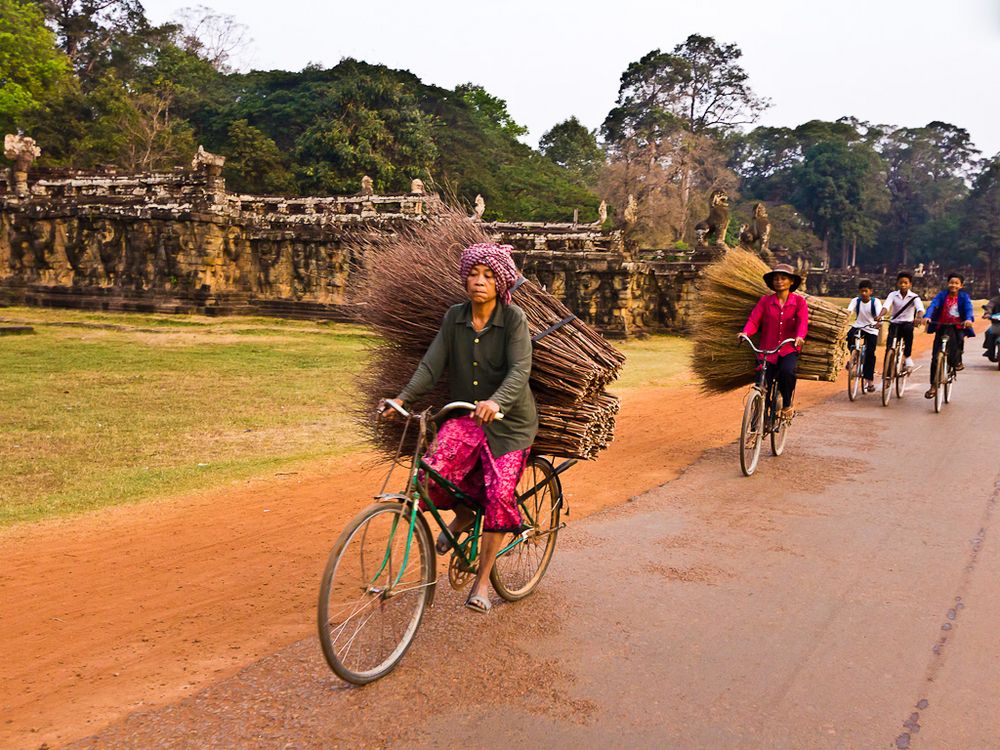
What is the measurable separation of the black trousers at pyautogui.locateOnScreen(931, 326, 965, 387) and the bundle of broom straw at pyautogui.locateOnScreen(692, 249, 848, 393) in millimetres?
2634

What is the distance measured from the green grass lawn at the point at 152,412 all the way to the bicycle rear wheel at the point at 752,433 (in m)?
3.36

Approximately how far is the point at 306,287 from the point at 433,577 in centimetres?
2210

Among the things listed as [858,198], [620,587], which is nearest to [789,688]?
[620,587]

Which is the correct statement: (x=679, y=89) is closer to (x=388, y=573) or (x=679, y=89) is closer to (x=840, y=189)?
(x=840, y=189)

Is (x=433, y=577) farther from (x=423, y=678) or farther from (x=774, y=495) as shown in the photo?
(x=774, y=495)

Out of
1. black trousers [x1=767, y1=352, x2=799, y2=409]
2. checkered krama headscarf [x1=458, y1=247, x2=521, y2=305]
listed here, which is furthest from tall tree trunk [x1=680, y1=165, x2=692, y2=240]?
checkered krama headscarf [x1=458, y1=247, x2=521, y2=305]

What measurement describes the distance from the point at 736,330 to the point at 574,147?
5318 centimetres

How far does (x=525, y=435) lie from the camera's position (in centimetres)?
402

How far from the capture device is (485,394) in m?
4.05

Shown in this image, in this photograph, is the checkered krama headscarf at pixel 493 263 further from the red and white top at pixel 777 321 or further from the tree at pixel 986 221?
the tree at pixel 986 221

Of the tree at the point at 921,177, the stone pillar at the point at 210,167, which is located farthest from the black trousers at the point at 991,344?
the tree at the point at 921,177

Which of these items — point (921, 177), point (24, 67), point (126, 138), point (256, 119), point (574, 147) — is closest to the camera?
point (24, 67)

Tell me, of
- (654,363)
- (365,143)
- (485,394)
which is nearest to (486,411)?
(485,394)

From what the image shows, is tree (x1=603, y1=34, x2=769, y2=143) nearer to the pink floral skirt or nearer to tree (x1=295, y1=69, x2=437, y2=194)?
tree (x1=295, y1=69, x2=437, y2=194)
